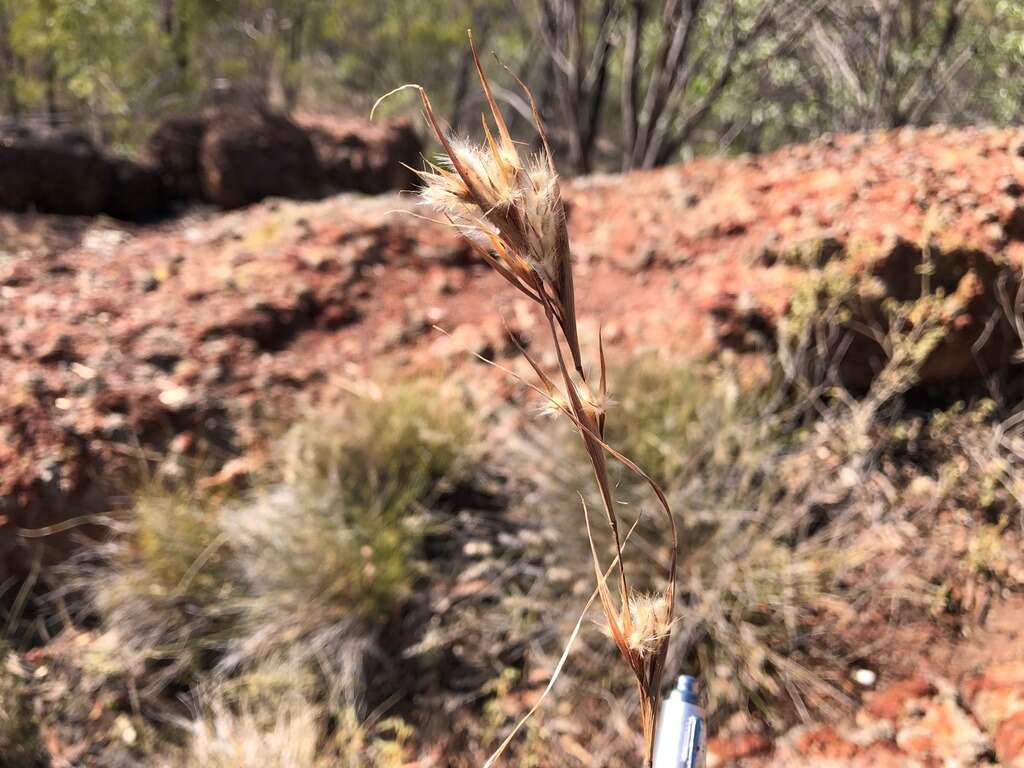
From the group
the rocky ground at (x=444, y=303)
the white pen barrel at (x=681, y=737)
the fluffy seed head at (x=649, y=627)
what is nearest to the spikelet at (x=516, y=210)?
the fluffy seed head at (x=649, y=627)

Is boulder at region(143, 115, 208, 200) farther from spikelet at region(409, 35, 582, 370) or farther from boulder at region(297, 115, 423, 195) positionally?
spikelet at region(409, 35, 582, 370)

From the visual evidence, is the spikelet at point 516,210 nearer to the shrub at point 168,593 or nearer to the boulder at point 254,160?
the shrub at point 168,593

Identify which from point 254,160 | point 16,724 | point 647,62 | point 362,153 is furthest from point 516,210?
point 647,62

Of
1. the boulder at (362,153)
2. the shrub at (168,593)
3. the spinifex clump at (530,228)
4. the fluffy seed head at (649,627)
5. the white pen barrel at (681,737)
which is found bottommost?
the shrub at (168,593)

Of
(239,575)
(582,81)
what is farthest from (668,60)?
(239,575)

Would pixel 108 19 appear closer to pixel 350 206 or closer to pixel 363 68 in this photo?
pixel 350 206

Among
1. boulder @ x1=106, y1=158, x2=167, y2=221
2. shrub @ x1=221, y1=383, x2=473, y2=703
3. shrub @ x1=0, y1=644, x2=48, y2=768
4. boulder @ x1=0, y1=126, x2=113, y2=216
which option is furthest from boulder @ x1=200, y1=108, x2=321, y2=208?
shrub @ x1=0, y1=644, x2=48, y2=768

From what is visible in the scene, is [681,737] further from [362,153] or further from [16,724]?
[362,153]
